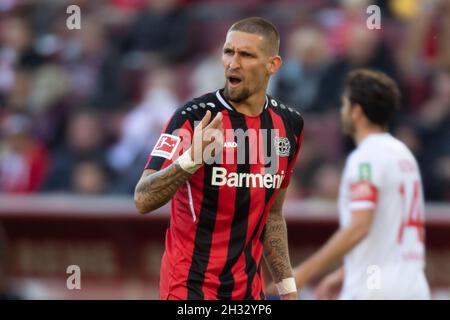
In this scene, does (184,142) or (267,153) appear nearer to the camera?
(184,142)

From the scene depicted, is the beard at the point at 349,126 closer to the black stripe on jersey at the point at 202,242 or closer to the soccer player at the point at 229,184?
the soccer player at the point at 229,184

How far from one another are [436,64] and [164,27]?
10.8ft

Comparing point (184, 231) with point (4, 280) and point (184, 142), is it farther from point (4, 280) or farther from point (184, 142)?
point (4, 280)

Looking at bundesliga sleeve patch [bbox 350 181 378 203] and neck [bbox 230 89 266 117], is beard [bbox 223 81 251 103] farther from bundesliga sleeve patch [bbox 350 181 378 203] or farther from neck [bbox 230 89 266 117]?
bundesliga sleeve patch [bbox 350 181 378 203]

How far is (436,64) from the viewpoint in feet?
41.1

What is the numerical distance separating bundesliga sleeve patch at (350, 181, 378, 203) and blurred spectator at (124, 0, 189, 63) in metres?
6.60

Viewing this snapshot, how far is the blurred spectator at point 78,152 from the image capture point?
41.5ft

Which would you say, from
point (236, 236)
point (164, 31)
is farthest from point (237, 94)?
point (164, 31)

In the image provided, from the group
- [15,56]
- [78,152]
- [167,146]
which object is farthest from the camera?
[15,56]

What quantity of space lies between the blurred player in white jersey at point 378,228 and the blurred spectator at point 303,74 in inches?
191

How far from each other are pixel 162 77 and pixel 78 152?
1.30 metres

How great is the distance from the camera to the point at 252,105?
607cm
